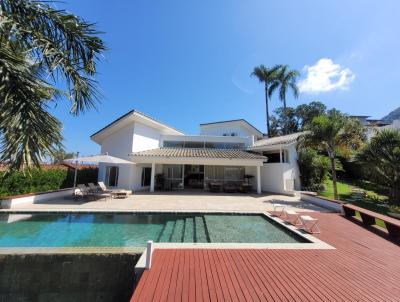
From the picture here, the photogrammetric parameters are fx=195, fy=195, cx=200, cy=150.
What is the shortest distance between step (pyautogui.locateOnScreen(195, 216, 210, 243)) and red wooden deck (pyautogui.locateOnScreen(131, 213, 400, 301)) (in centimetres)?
191

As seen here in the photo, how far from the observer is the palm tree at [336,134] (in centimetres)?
1639

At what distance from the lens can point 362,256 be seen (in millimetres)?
6477

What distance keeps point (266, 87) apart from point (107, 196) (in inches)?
1501

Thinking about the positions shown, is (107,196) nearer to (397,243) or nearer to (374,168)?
(397,243)

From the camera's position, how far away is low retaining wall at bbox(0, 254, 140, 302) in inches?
241

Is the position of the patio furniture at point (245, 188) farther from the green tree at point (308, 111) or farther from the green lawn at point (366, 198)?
the green tree at point (308, 111)

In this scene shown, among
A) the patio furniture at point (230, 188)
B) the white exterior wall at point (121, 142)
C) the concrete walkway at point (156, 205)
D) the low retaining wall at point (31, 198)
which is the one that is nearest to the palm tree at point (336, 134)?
the concrete walkway at point (156, 205)

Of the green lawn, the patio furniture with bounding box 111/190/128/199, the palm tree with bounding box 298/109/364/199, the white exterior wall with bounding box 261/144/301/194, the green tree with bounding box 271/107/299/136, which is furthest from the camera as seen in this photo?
the green tree with bounding box 271/107/299/136

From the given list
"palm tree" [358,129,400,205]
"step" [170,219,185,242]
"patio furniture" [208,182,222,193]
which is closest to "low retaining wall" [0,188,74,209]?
"step" [170,219,185,242]

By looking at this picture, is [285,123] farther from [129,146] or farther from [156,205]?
[156,205]

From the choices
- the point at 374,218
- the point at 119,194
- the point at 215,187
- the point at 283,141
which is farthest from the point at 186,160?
the point at 374,218

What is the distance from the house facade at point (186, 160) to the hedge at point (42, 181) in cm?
236

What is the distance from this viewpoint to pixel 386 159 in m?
16.5

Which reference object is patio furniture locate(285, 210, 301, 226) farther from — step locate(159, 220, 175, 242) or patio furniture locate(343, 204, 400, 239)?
step locate(159, 220, 175, 242)
